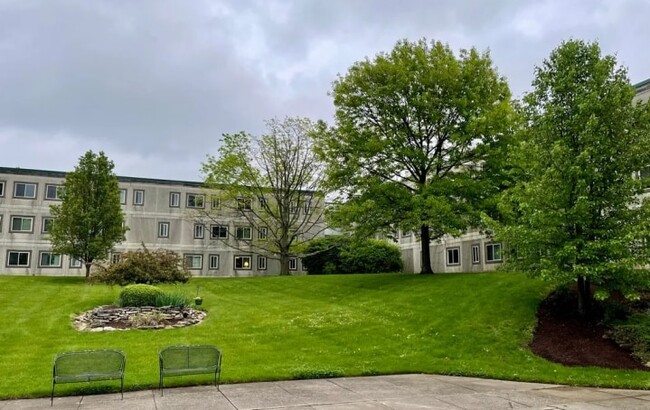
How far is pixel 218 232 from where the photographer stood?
2184 inches

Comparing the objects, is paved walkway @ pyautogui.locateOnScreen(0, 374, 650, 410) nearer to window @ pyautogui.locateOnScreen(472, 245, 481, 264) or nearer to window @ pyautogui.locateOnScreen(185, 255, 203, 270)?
window @ pyautogui.locateOnScreen(472, 245, 481, 264)

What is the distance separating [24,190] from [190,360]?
1753 inches

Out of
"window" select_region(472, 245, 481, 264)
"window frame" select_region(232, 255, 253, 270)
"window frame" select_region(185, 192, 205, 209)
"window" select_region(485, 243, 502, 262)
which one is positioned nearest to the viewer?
"window" select_region(485, 243, 502, 262)

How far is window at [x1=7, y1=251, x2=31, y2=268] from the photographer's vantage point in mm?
48062

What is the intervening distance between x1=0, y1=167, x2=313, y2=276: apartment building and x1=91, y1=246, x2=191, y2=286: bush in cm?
1441

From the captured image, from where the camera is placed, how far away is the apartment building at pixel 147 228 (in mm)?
48625

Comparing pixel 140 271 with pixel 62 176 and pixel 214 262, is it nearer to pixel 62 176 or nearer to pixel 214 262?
pixel 214 262

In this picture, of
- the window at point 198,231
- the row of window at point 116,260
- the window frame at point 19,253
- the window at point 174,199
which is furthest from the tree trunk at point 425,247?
the window frame at point 19,253

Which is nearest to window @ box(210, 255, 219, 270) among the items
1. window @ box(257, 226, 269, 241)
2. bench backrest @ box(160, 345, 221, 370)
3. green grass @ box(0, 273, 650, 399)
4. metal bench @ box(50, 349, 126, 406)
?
window @ box(257, 226, 269, 241)

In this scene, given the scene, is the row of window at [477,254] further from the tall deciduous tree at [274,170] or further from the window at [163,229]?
the window at [163,229]

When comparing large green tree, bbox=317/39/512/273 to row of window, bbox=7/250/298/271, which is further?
row of window, bbox=7/250/298/271

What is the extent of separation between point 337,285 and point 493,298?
37.3ft

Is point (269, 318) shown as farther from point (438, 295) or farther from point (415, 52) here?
point (415, 52)

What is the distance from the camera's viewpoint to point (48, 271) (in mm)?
48938
